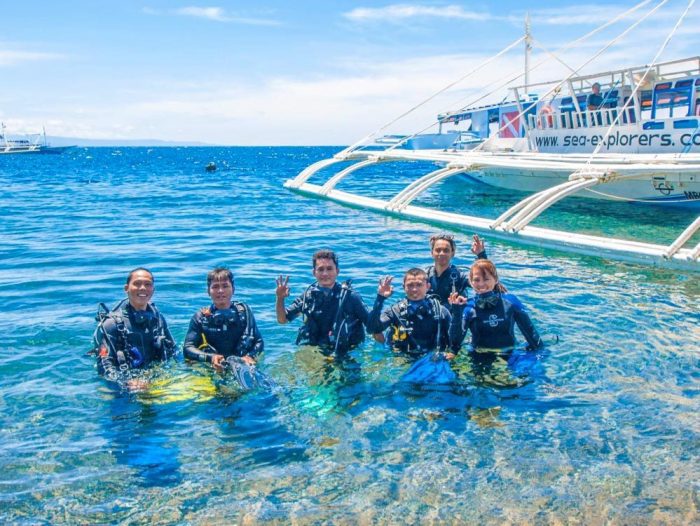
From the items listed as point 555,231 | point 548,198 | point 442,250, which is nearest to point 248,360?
point 442,250

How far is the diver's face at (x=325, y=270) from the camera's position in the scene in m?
6.20

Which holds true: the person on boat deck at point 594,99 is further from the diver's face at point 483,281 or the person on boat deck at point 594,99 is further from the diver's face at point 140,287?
the diver's face at point 140,287

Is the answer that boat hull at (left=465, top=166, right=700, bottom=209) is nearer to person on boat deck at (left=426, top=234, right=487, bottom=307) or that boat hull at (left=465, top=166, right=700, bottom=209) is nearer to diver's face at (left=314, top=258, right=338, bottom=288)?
person on boat deck at (left=426, top=234, right=487, bottom=307)

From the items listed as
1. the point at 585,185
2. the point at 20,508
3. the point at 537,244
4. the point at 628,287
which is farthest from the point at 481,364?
the point at 585,185

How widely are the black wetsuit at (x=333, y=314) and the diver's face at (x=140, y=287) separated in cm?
136

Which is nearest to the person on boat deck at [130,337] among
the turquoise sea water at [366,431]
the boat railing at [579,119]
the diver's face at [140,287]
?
the diver's face at [140,287]

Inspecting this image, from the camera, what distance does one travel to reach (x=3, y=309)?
9844 millimetres

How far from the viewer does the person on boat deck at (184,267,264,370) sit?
19.8 feet

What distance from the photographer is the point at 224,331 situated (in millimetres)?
6129

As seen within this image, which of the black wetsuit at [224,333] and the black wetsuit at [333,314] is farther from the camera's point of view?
the black wetsuit at [333,314]

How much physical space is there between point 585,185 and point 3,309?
1291cm

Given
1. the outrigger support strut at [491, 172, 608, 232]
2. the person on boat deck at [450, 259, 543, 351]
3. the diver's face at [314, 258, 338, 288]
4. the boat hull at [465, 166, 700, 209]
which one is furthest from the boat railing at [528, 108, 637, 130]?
the diver's face at [314, 258, 338, 288]

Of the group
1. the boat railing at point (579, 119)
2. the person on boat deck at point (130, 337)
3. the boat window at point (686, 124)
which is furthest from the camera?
the boat railing at point (579, 119)

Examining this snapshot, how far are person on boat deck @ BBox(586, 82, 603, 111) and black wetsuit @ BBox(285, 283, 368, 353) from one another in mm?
22127
